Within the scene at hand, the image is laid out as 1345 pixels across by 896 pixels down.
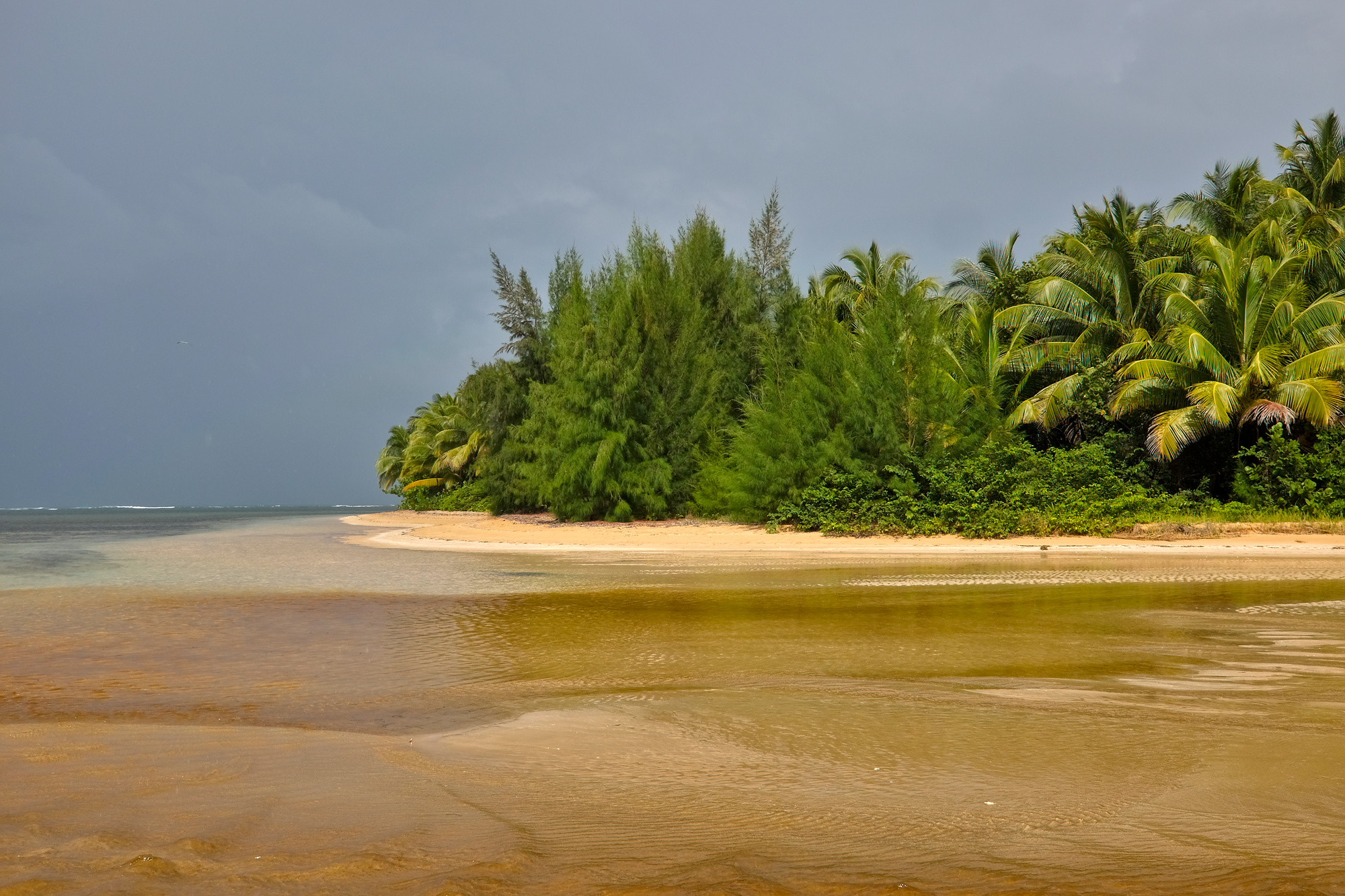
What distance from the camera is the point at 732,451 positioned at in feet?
86.9

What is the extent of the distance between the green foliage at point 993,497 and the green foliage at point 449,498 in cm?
2123

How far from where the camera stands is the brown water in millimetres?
3084

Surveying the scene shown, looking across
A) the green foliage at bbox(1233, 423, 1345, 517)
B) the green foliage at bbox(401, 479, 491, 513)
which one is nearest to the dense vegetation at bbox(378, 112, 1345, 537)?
the green foliage at bbox(1233, 423, 1345, 517)

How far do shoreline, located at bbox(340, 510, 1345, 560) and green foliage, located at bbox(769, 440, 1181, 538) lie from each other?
1.55ft

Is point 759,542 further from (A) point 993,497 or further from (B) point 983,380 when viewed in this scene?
(B) point 983,380

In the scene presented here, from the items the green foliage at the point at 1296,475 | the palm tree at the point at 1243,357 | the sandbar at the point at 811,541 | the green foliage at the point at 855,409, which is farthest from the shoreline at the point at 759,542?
the palm tree at the point at 1243,357

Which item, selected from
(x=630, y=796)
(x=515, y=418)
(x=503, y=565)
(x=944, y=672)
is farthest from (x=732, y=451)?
(x=630, y=796)

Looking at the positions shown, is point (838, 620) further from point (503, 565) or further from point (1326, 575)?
point (503, 565)

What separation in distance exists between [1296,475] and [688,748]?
2042 cm

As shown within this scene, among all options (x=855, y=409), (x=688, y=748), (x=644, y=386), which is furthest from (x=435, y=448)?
(x=688, y=748)

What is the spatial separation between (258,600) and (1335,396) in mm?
21013

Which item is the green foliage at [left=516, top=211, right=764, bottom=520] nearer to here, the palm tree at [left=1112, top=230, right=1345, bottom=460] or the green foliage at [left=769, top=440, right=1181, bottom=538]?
the green foliage at [left=769, top=440, right=1181, bottom=538]

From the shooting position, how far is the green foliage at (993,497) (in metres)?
20.1

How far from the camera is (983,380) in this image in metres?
24.8
